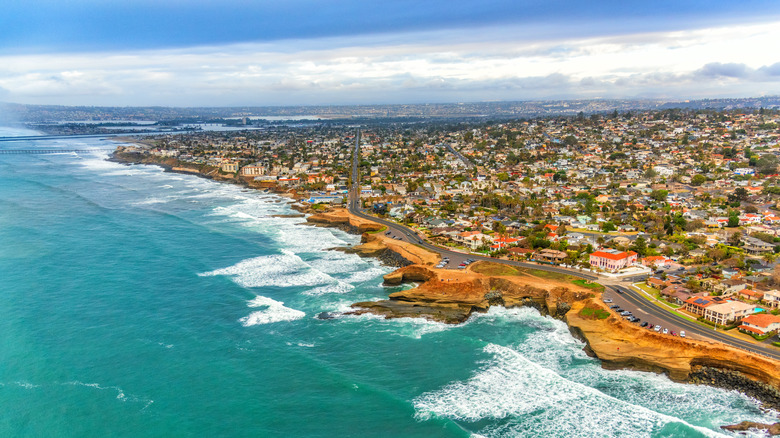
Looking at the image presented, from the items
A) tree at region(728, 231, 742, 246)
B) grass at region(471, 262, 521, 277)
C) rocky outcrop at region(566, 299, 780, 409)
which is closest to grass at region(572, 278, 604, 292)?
grass at region(471, 262, 521, 277)

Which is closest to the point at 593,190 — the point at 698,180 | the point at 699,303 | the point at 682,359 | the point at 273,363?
the point at 698,180

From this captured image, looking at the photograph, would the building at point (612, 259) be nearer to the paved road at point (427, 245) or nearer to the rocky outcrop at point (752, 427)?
the paved road at point (427, 245)

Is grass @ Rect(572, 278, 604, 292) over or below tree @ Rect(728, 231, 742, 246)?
below

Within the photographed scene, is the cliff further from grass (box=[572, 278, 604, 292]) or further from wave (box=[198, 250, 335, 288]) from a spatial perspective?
grass (box=[572, 278, 604, 292])

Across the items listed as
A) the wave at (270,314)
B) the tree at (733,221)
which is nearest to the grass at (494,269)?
the wave at (270,314)

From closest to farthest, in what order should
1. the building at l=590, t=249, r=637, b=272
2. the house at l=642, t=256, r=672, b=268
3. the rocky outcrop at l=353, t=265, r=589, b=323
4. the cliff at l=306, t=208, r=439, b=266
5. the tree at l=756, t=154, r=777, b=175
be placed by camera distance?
the rocky outcrop at l=353, t=265, r=589, b=323 < the building at l=590, t=249, r=637, b=272 < the house at l=642, t=256, r=672, b=268 < the cliff at l=306, t=208, r=439, b=266 < the tree at l=756, t=154, r=777, b=175

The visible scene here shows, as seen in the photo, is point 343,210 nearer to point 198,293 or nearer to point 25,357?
point 198,293
